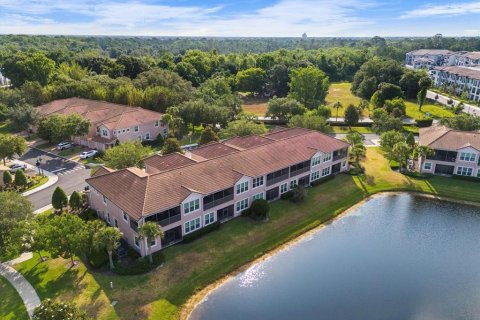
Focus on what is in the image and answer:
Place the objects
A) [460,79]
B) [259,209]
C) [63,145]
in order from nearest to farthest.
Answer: [259,209], [63,145], [460,79]

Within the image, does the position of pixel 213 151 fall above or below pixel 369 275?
→ above

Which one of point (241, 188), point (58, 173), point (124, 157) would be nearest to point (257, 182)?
point (241, 188)

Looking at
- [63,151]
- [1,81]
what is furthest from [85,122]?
[1,81]

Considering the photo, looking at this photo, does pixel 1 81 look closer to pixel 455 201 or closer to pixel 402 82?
pixel 402 82

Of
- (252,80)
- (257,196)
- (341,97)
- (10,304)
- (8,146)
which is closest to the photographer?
(10,304)

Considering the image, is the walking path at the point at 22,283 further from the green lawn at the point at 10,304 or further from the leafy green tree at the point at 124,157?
A: the leafy green tree at the point at 124,157

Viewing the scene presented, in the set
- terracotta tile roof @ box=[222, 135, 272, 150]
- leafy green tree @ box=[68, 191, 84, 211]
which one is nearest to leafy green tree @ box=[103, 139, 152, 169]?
leafy green tree @ box=[68, 191, 84, 211]

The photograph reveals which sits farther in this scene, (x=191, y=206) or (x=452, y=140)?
(x=452, y=140)

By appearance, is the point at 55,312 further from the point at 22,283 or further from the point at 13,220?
the point at 13,220
